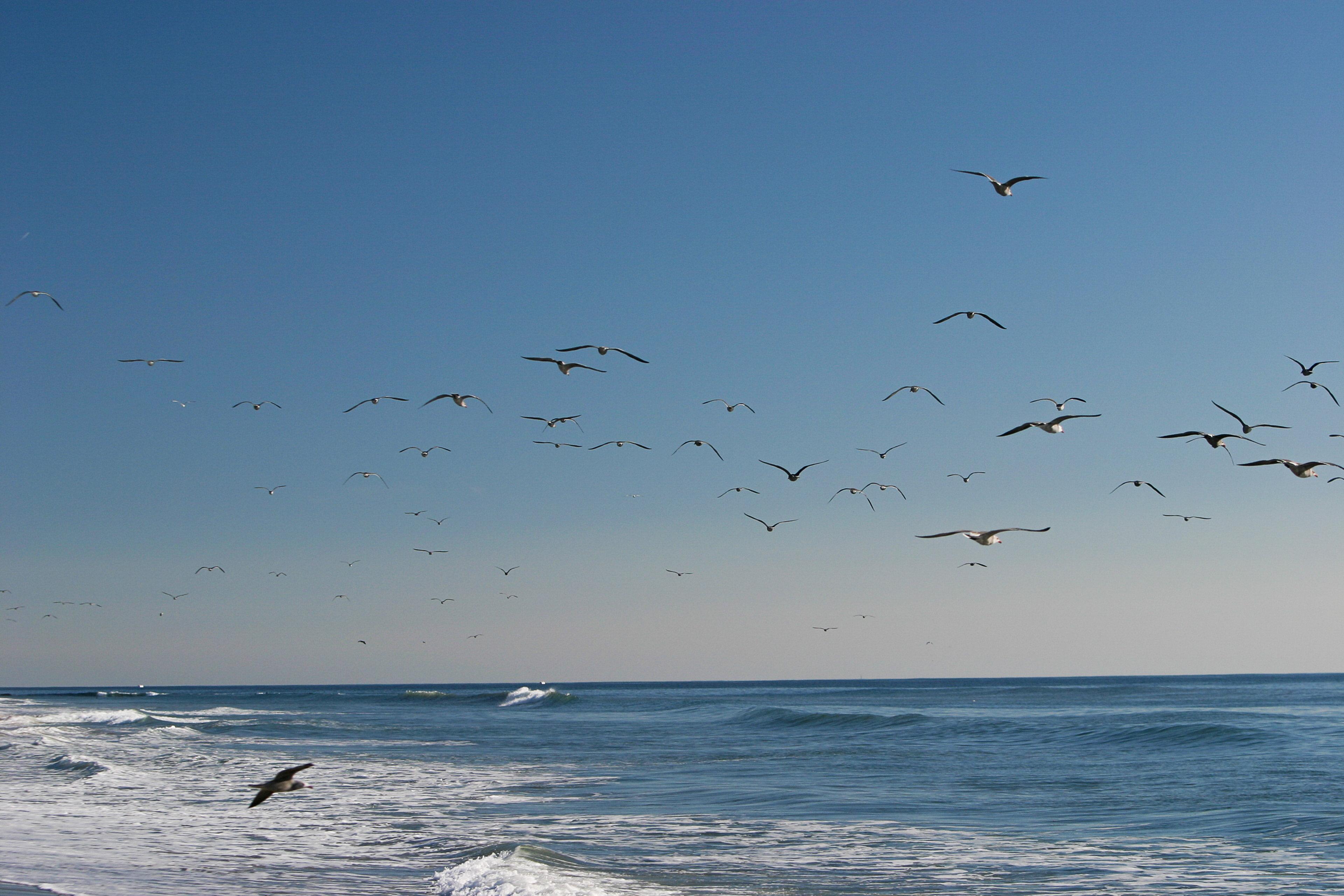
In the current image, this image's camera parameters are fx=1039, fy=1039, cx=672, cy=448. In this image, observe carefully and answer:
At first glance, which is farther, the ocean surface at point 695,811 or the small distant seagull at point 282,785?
the ocean surface at point 695,811

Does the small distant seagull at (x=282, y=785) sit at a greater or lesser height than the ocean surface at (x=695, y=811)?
greater

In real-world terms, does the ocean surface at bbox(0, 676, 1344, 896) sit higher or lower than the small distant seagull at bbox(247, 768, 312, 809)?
lower

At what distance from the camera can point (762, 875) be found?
15.4 metres

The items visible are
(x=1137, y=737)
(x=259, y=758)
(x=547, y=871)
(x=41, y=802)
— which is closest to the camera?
(x=547, y=871)

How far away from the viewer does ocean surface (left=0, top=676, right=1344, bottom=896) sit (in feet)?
50.4

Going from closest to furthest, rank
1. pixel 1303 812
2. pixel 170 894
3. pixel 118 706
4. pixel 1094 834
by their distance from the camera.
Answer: pixel 170 894 < pixel 1094 834 < pixel 1303 812 < pixel 118 706

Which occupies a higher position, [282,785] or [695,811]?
[282,785]

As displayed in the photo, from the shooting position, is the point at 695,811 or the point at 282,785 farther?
the point at 695,811

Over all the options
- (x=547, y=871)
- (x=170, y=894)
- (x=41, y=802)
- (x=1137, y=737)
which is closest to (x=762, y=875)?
(x=547, y=871)

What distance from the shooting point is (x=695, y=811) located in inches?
849

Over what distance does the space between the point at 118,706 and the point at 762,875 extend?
338 ft

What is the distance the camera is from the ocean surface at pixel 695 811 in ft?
50.4

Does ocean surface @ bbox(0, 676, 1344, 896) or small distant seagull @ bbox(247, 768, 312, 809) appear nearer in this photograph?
small distant seagull @ bbox(247, 768, 312, 809)

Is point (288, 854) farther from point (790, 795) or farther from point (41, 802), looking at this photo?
point (790, 795)
